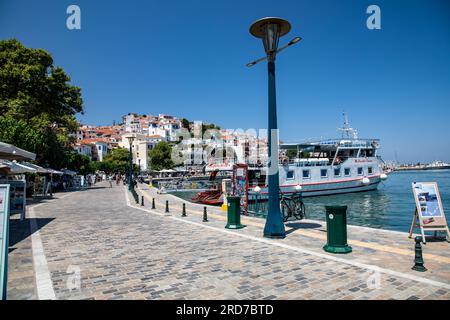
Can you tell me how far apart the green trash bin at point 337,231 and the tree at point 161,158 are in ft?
262

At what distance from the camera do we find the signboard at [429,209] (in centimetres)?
730

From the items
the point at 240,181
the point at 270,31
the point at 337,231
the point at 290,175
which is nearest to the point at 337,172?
the point at 290,175

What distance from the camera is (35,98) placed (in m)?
31.0

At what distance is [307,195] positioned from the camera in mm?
31062

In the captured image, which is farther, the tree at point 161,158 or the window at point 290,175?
the tree at point 161,158

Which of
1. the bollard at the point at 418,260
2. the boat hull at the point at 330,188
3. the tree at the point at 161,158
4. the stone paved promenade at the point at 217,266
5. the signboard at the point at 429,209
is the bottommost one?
the boat hull at the point at 330,188

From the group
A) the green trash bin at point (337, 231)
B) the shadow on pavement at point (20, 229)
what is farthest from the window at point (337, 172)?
the shadow on pavement at point (20, 229)

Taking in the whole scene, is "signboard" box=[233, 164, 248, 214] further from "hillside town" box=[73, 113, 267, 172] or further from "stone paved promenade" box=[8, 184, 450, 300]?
"hillside town" box=[73, 113, 267, 172]

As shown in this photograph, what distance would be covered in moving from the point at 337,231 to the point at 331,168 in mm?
28014

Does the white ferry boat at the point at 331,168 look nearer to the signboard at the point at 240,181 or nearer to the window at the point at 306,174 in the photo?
the window at the point at 306,174

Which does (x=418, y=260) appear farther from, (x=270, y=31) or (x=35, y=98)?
(x=35, y=98)
